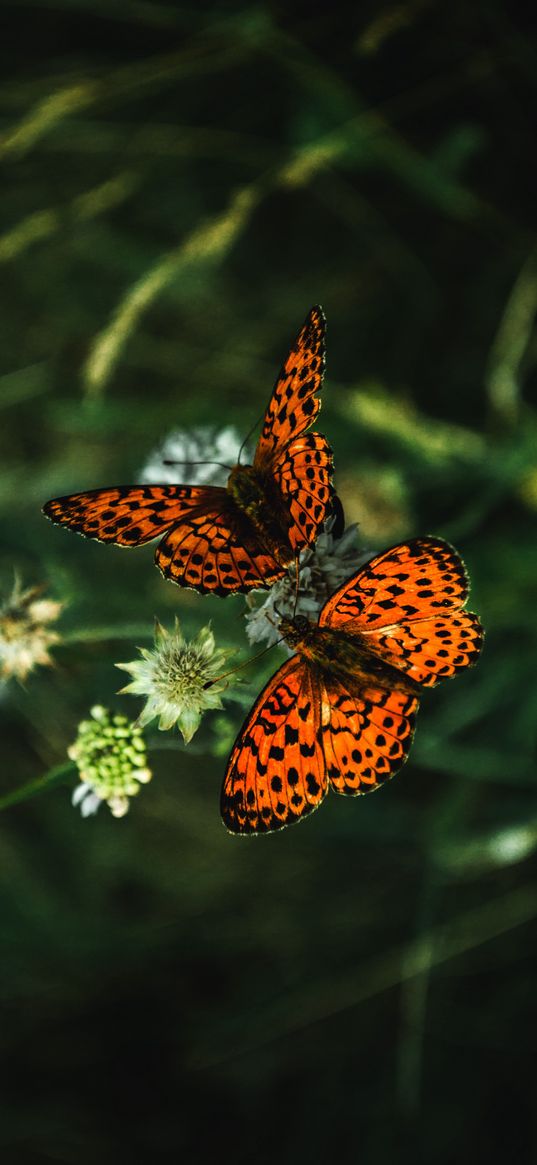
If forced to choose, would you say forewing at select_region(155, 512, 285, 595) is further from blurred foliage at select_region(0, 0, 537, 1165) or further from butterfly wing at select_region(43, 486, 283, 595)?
blurred foliage at select_region(0, 0, 537, 1165)

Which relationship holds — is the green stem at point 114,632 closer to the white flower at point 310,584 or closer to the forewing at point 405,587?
the white flower at point 310,584

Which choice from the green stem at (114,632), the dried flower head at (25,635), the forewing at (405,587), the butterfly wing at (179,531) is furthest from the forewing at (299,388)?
the dried flower head at (25,635)

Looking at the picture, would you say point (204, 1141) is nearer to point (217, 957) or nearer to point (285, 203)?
point (217, 957)

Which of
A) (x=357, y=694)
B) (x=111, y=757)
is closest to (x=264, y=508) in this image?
(x=357, y=694)

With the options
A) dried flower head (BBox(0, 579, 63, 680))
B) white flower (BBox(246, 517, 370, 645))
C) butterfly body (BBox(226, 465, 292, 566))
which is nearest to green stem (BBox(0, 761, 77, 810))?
dried flower head (BBox(0, 579, 63, 680))

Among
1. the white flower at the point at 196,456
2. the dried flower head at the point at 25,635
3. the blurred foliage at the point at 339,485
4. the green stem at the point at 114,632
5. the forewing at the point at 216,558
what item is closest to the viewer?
the forewing at the point at 216,558

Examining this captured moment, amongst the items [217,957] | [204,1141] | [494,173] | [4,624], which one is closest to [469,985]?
[217,957]
